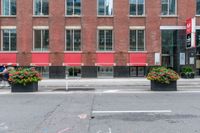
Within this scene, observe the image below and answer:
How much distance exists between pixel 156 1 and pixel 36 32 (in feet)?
42.8

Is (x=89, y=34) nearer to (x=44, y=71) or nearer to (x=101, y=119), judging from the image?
(x=44, y=71)

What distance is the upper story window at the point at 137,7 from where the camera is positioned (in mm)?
31969

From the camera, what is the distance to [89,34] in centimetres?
3133

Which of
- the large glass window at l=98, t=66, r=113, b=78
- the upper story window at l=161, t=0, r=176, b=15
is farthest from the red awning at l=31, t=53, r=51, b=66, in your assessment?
the upper story window at l=161, t=0, r=176, b=15

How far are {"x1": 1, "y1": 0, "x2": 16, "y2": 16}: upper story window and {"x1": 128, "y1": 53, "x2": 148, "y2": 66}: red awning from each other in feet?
43.4

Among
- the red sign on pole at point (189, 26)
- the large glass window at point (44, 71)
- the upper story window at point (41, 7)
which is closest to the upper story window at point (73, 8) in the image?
the upper story window at point (41, 7)

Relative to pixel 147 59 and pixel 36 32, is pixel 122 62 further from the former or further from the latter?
pixel 36 32

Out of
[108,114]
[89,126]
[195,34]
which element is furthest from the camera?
[195,34]

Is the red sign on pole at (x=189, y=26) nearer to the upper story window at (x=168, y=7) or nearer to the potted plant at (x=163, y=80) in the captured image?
the upper story window at (x=168, y=7)

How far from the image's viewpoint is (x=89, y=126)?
7820 mm

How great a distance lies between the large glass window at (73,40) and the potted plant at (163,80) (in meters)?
14.8

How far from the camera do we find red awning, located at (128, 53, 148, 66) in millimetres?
31438

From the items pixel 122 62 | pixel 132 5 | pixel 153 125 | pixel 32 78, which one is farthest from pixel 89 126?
pixel 132 5

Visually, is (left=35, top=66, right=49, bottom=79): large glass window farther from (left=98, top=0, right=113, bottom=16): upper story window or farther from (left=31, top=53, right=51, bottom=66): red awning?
(left=98, top=0, right=113, bottom=16): upper story window
